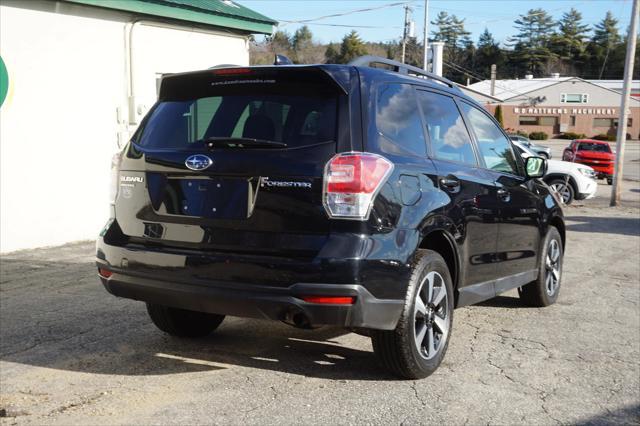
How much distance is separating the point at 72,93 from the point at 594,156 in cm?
2218

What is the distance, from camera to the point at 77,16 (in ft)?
34.4

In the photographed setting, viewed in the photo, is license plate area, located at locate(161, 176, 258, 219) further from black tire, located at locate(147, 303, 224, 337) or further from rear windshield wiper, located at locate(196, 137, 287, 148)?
black tire, located at locate(147, 303, 224, 337)

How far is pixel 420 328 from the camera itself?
4570mm

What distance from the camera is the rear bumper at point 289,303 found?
3.94 metres

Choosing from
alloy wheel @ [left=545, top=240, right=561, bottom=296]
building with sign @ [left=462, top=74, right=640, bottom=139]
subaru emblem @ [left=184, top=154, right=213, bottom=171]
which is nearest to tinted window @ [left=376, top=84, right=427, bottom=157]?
subaru emblem @ [left=184, top=154, right=213, bottom=171]

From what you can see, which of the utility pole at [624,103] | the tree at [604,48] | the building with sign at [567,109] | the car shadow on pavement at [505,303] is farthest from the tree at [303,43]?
the car shadow on pavement at [505,303]

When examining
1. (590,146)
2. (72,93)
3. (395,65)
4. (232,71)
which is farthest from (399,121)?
(590,146)

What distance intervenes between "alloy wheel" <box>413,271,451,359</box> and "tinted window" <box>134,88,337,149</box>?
1.18 m

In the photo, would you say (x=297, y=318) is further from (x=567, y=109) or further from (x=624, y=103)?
(x=567, y=109)

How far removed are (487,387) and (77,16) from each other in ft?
27.9

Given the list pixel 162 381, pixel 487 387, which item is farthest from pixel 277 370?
pixel 487 387

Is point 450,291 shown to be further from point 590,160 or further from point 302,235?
point 590,160

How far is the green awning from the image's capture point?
1091cm

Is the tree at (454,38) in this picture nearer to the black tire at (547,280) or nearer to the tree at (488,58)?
the tree at (488,58)
